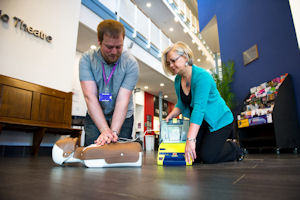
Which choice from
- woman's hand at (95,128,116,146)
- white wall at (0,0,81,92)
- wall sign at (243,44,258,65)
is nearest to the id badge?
woman's hand at (95,128,116,146)

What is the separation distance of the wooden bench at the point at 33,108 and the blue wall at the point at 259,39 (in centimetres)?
383

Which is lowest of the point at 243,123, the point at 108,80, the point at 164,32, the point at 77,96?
the point at 243,123

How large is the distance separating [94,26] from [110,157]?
4804mm

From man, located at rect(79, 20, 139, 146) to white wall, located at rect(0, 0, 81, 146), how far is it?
2489 mm

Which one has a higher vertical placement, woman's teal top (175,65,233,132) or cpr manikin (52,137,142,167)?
woman's teal top (175,65,233,132)

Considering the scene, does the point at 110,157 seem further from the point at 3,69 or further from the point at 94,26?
the point at 94,26

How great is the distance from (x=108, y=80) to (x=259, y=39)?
3934 mm

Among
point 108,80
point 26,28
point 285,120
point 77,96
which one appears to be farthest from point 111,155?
point 77,96

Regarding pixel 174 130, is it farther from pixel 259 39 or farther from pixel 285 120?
pixel 259 39

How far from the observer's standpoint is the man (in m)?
1.23

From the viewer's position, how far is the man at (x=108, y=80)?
1.23m

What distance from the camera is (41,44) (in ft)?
11.6

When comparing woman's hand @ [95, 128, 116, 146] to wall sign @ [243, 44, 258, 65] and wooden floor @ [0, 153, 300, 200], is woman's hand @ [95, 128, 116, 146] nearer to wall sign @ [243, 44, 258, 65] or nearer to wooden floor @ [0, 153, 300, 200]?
wooden floor @ [0, 153, 300, 200]

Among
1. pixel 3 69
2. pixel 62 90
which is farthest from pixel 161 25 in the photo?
pixel 3 69
